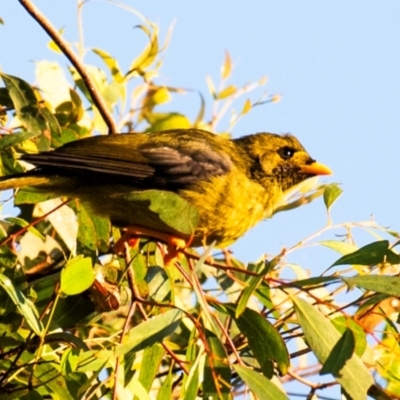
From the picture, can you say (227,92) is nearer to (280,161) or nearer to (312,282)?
(280,161)

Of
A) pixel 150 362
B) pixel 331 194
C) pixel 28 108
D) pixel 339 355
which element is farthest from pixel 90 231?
pixel 339 355

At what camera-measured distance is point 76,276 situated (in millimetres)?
3533

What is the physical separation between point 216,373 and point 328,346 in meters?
0.44

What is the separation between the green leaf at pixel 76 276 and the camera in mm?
3512

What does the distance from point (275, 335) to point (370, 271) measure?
81cm

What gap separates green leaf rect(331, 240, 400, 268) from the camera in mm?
3664

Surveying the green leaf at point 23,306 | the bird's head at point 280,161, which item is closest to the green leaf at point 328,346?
the green leaf at point 23,306

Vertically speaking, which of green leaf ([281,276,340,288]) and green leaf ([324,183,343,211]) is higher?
green leaf ([324,183,343,211])

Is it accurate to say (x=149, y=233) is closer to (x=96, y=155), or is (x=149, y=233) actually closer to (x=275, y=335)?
(x=96, y=155)

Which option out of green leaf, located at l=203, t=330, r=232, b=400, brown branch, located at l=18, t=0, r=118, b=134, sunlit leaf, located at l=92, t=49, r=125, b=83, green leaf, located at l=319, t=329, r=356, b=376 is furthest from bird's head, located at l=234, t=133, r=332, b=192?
green leaf, located at l=319, t=329, r=356, b=376

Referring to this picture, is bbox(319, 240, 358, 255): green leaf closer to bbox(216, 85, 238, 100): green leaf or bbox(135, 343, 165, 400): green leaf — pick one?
bbox(135, 343, 165, 400): green leaf

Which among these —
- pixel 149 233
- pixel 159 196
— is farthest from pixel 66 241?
pixel 159 196

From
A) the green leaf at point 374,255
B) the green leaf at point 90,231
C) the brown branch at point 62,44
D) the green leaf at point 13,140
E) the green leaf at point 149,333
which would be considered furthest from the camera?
the green leaf at point 90,231

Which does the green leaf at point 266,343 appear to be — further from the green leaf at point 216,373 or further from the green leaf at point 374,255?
the green leaf at point 374,255
